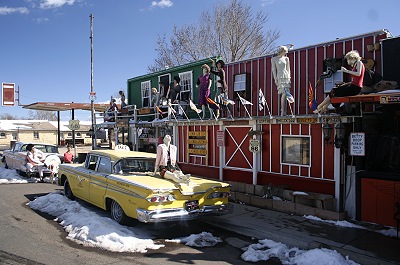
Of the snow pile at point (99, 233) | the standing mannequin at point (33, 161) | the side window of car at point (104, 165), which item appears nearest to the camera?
the snow pile at point (99, 233)

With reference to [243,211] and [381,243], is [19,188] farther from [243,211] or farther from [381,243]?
[381,243]

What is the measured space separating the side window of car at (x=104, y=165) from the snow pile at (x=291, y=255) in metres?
3.38

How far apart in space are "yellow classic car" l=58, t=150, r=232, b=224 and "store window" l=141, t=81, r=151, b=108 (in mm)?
9675

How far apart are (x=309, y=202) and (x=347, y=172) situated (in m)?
1.14

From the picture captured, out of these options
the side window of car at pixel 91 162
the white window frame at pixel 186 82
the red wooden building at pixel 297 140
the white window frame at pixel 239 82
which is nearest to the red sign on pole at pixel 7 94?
the white window frame at pixel 186 82

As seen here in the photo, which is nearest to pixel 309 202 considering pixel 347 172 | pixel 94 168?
pixel 347 172

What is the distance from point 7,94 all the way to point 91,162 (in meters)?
19.6

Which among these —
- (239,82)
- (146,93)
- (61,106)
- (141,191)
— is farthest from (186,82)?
(61,106)

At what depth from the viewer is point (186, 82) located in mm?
15047

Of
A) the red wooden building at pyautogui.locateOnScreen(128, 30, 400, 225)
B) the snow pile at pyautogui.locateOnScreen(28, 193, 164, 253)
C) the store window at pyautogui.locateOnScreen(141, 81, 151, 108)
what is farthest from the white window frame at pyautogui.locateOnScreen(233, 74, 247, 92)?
the snow pile at pyautogui.locateOnScreen(28, 193, 164, 253)

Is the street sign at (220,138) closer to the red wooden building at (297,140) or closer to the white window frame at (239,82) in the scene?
the red wooden building at (297,140)

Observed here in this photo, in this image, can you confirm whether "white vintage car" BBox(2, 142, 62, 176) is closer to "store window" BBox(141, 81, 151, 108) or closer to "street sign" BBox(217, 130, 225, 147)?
"store window" BBox(141, 81, 151, 108)

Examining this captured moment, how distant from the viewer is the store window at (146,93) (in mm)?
17638

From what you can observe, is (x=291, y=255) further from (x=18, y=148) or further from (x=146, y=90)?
(x=146, y=90)
